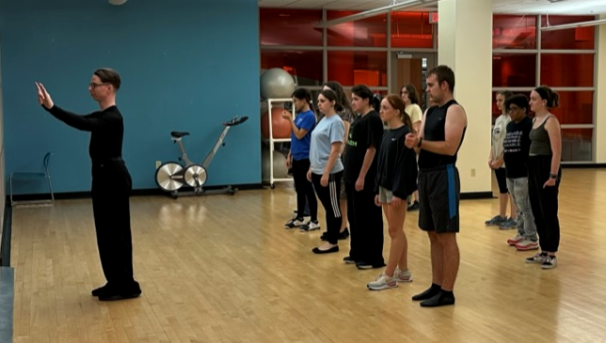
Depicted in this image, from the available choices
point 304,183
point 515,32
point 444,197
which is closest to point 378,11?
point 304,183

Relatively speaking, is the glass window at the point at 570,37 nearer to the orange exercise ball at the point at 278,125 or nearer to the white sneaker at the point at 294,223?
the orange exercise ball at the point at 278,125

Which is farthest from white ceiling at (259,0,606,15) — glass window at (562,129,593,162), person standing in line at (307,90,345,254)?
person standing in line at (307,90,345,254)

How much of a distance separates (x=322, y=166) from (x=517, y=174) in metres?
1.94

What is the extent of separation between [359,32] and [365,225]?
908 cm

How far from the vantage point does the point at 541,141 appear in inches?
243

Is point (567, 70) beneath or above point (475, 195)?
above

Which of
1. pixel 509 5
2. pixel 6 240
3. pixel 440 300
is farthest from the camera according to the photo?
pixel 509 5

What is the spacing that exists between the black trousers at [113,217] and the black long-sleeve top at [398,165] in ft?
6.28

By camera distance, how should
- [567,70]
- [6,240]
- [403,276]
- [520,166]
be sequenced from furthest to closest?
[567,70] → [6,240] → [520,166] → [403,276]

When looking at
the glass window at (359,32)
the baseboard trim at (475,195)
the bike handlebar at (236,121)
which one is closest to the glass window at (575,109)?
the glass window at (359,32)

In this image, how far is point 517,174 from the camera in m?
7.13

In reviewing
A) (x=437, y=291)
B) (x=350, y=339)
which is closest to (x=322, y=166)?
(x=437, y=291)

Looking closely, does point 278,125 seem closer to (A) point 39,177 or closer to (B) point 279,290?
(A) point 39,177

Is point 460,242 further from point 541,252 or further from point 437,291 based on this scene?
point 437,291
